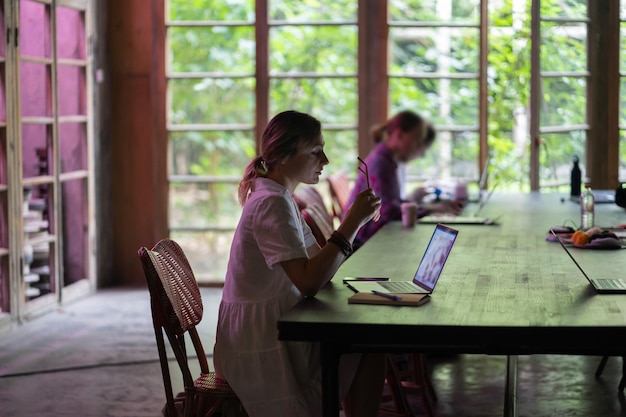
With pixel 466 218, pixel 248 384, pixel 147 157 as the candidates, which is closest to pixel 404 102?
pixel 147 157

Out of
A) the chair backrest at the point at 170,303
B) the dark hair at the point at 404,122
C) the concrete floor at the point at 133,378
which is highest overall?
the dark hair at the point at 404,122

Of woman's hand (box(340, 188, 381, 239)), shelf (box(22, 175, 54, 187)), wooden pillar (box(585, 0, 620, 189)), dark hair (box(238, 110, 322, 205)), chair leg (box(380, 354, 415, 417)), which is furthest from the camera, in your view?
wooden pillar (box(585, 0, 620, 189))

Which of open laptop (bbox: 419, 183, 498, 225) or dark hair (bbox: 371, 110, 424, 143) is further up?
dark hair (bbox: 371, 110, 424, 143)

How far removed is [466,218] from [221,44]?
129 inches

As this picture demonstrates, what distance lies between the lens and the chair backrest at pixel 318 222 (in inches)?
163

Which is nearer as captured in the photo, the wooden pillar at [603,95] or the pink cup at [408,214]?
the pink cup at [408,214]

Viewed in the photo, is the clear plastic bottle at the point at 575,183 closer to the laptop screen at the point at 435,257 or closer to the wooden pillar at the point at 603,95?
the wooden pillar at the point at 603,95

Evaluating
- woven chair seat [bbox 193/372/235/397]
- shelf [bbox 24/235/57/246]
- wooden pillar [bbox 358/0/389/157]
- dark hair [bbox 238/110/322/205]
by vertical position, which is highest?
wooden pillar [bbox 358/0/389/157]

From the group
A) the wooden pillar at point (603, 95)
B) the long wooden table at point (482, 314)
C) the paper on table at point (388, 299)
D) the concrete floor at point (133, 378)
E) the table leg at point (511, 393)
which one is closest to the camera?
the long wooden table at point (482, 314)

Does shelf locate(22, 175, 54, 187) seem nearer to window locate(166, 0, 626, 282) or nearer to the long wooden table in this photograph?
window locate(166, 0, 626, 282)

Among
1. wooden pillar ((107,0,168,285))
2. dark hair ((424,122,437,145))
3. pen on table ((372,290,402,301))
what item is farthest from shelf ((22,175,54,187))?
pen on table ((372,290,402,301))

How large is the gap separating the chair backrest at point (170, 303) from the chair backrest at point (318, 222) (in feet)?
2.47

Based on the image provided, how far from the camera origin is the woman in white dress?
10.4ft

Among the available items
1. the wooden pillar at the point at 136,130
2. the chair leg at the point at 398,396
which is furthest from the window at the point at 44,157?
the chair leg at the point at 398,396
